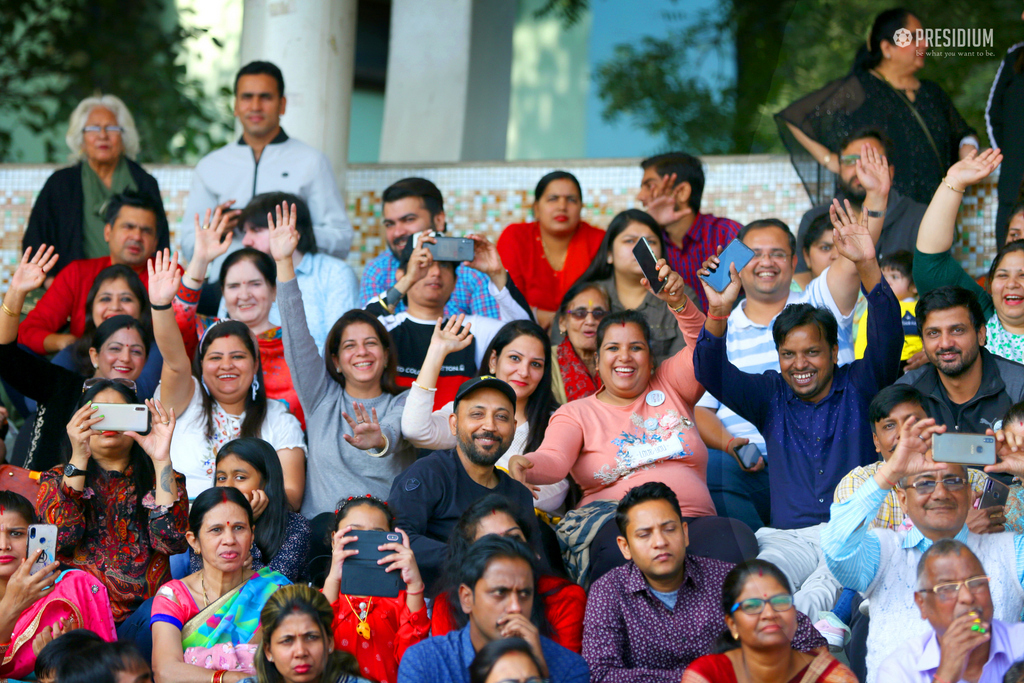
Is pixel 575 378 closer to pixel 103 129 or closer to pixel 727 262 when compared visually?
pixel 727 262

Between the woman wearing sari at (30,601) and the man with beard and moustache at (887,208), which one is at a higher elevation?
the man with beard and moustache at (887,208)

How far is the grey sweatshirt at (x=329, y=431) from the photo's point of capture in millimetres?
5219

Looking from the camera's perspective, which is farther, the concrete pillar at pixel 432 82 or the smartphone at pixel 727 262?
the concrete pillar at pixel 432 82

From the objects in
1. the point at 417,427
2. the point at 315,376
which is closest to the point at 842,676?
the point at 417,427

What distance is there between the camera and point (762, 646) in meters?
3.68

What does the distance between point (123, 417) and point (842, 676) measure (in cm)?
262

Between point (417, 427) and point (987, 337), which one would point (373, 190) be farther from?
point (987, 337)

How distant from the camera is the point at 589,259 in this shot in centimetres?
682

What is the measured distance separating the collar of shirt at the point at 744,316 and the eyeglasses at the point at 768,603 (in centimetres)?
204

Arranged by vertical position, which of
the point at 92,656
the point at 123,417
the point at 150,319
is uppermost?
the point at 150,319

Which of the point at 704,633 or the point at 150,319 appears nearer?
the point at 704,633

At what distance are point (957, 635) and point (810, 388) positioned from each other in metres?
1.42

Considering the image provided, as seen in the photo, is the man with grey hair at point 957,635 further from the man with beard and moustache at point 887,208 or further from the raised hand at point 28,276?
the raised hand at point 28,276

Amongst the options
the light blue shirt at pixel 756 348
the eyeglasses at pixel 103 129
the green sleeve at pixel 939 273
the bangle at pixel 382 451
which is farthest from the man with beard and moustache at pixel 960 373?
the eyeglasses at pixel 103 129
